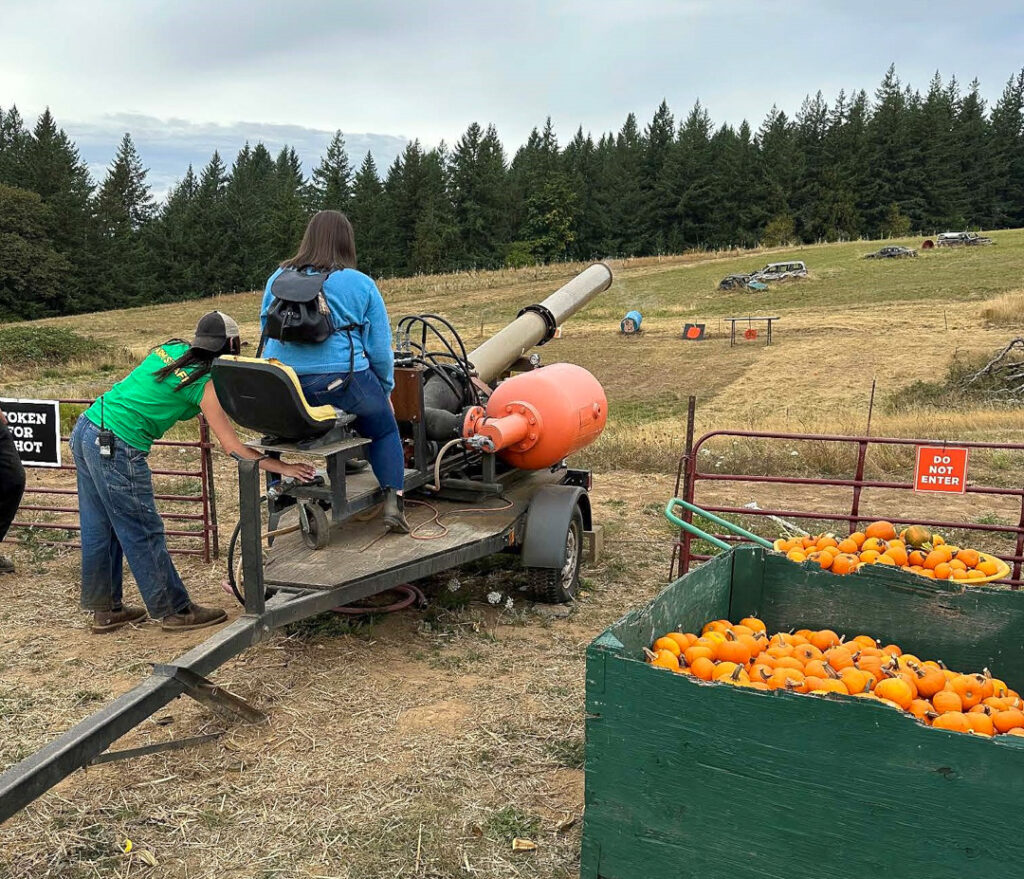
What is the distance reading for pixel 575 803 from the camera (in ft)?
12.3

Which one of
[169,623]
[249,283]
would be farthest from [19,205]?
[169,623]

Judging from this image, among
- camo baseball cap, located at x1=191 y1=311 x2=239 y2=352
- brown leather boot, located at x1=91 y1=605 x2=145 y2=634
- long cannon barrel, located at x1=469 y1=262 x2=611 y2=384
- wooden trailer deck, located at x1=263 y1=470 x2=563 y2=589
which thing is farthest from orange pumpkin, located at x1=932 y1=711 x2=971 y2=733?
long cannon barrel, located at x1=469 y1=262 x2=611 y2=384

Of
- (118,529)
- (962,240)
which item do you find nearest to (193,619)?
(118,529)

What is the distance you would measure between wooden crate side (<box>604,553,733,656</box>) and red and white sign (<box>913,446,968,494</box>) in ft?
8.69

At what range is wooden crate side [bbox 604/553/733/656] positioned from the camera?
2936 mm

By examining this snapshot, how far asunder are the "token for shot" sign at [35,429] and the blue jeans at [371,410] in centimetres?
315

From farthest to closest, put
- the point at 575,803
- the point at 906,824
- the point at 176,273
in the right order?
the point at 176,273
the point at 575,803
the point at 906,824

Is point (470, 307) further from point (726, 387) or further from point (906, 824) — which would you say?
point (906, 824)

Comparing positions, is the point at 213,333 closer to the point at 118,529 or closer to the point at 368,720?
the point at 118,529

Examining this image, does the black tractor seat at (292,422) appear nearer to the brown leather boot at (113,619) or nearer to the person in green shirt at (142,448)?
the person in green shirt at (142,448)

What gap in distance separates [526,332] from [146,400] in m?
3.43

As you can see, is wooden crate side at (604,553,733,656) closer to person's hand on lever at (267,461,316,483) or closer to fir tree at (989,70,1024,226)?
person's hand on lever at (267,461,316,483)

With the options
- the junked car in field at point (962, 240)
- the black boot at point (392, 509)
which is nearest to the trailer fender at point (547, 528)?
the black boot at point (392, 509)

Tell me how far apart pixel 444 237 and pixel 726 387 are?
5682 cm
